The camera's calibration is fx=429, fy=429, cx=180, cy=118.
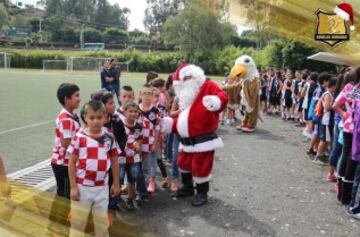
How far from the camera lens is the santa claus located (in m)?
4.89

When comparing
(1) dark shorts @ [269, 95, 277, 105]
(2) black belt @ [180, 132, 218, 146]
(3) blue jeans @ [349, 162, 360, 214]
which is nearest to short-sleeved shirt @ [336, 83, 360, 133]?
(3) blue jeans @ [349, 162, 360, 214]

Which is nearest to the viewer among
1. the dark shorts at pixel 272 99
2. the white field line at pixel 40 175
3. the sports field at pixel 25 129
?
the white field line at pixel 40 175

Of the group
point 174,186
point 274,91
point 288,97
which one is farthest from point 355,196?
point 274,91

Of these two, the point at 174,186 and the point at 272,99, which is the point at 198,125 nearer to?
the point at 174,186

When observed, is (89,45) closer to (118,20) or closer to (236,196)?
(118,20)

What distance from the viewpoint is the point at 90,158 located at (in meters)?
3.24

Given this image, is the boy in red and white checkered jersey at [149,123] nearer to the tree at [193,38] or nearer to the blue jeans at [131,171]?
the blue jeans at [131,171]

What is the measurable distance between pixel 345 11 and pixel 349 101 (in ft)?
13.6

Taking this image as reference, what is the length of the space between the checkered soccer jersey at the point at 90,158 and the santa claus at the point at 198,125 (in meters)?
1.76

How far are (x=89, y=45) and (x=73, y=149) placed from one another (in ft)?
255

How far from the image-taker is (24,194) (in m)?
1.89

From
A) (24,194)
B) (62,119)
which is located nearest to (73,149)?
(62,119)

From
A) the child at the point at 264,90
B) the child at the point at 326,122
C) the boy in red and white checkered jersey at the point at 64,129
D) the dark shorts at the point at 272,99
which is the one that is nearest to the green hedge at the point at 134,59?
the child at the point at 264,90

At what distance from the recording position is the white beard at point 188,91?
5.04 meters
